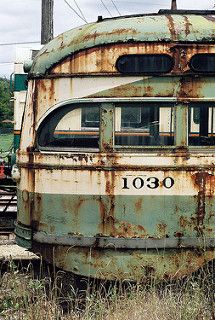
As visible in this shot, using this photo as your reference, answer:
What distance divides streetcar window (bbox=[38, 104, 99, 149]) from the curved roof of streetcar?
1.58ft

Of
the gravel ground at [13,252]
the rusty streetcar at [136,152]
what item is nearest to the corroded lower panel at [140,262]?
the rusty streetcar at [136,152]

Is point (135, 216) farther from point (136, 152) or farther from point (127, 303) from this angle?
point (127, 303)

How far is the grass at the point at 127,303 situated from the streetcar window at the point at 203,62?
1.97m

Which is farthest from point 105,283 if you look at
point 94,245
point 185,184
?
point 185,184

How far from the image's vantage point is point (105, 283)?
18.7ft

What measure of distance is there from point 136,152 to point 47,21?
454 inches

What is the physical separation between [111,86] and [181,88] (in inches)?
26.7

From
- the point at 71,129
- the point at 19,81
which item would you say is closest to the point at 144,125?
the point at 71,129

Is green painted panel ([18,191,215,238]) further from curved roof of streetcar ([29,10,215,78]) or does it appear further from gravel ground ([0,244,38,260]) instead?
gravel ground ([0,244,38,260])

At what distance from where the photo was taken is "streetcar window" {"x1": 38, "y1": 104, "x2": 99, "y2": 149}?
5.53 m

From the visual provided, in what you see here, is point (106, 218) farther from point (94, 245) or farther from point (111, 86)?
point (111, 86)

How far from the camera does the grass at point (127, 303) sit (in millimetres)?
4902

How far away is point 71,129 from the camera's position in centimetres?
560

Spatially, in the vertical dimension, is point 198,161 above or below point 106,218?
above
